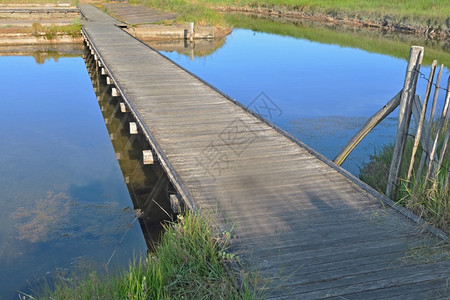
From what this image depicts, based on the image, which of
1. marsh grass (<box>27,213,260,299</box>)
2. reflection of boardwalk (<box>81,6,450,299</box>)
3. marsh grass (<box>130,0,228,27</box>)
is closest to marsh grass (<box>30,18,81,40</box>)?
marsh grass (<box>130,0,228,27</box>)

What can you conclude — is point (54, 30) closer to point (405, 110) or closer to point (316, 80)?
point (316, 80)

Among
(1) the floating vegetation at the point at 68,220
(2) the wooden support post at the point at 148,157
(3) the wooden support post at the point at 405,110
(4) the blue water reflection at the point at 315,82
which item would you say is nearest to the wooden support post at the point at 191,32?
(4) the blue water reflection at the point at 315,82

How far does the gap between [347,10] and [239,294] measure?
31608mm

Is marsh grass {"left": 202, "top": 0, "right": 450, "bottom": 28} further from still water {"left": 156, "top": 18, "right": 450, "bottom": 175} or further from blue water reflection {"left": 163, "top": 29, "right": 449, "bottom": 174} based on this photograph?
blue water reflection {"left": 163, "top": 29, "right": 449, "bottom": 174}

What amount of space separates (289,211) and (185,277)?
57.9 inches

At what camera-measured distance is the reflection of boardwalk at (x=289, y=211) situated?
12.0 feet

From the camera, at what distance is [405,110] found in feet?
16.7

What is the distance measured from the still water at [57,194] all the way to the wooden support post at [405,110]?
9.90 feet

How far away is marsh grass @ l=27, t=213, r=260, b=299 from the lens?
3604 mm

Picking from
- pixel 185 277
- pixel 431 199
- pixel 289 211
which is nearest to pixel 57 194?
pixel 289 211

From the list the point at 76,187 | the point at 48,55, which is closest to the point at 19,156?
the point at 76,187

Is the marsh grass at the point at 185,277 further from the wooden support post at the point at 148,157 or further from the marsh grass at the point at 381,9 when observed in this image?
the marsh grass at the point at 381,9

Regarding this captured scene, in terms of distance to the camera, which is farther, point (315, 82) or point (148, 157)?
point (315, 82)

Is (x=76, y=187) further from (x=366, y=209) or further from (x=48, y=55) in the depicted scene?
(x=48, y=55)
